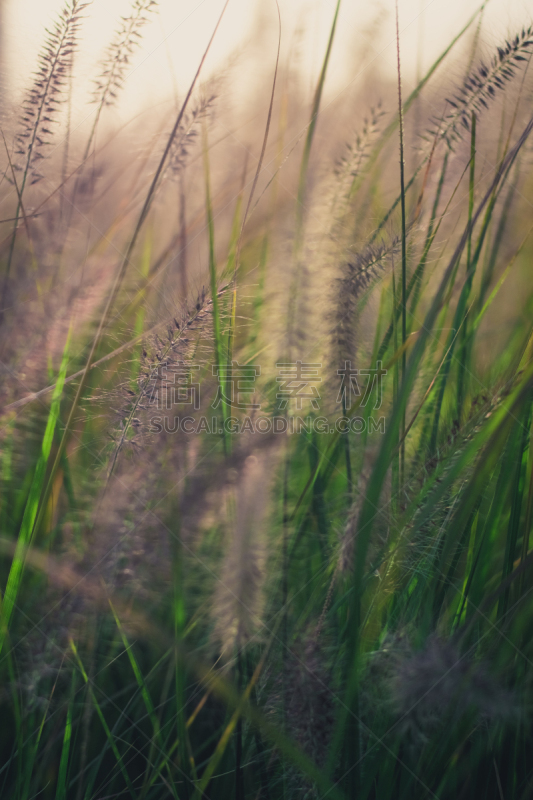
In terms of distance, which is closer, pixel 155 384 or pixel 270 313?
pixel 155 384

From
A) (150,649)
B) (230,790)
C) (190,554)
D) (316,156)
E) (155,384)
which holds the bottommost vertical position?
(230,790)

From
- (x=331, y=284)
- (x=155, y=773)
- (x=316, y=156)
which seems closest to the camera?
(x=155, y=773)

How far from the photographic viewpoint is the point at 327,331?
0.65 metres

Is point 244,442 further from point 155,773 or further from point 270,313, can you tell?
point 155,773

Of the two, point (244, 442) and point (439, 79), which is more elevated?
point (439, 79)

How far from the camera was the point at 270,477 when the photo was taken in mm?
505

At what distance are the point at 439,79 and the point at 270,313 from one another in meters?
0.46

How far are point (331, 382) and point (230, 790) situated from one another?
0.55m

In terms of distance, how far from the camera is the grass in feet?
1.70

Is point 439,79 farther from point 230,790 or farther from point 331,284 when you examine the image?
point 230,790

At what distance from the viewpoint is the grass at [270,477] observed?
0.52 m

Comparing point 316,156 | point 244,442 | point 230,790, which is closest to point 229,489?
point 244,442

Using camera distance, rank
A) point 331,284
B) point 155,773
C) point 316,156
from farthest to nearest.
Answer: point 316,156 → point 331,284 → point 155,773

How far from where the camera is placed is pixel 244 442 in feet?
1.73
